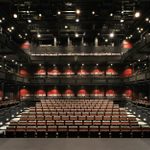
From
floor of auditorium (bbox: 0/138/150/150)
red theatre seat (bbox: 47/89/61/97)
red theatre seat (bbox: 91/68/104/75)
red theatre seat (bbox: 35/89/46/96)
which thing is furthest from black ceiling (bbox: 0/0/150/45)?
floor of auditorium (bbox: 0/138/150/150)

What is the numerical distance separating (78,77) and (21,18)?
10.8 metres

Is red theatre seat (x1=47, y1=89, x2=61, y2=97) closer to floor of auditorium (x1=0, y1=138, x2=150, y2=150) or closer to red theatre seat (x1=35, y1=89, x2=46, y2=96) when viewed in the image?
red theatre seat (x1=35, y1=89, x2=46, y2=96)

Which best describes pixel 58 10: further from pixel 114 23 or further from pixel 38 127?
pixel 38 127

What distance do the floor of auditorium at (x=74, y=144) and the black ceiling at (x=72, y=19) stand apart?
12372 mm

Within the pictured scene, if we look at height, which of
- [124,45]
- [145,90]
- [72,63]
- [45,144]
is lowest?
[45,144]

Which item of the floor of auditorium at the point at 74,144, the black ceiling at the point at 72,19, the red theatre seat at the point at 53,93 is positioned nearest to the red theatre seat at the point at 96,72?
the black ceiling at the point at 72,19

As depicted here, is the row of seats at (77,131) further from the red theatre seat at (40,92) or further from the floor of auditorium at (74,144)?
the red theatre seat at (40,92)

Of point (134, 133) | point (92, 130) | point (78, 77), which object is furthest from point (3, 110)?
point (78, 77)

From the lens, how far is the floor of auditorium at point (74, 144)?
8295mm

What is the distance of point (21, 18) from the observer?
892 inches

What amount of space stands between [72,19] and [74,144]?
17.4m

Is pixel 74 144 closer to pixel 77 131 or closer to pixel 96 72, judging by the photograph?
pixel 77 131

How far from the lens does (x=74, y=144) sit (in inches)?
349

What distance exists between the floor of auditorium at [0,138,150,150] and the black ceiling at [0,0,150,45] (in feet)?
40.6
